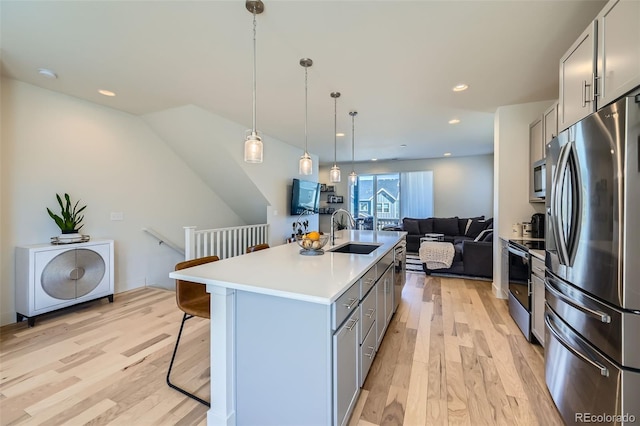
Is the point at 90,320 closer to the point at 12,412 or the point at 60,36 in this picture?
A: the point at 12,412

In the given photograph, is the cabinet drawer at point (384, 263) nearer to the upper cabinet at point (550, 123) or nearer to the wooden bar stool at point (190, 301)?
the wooden bar stool at point (190, 301)

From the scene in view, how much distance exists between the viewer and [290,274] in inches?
64.1

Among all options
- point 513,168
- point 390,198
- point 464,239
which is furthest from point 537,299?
point 390,198

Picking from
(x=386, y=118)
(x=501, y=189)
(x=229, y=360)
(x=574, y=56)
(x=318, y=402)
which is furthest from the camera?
(x=386, y=118)

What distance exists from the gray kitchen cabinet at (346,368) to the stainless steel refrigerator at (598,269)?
1.17 m

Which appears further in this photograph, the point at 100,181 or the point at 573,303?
the point at 100,181

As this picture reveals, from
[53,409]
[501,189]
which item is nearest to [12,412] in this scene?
[53,409]

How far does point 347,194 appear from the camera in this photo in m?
9.18

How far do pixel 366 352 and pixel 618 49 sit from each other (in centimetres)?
229

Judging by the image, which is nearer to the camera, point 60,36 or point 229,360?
point 229,360

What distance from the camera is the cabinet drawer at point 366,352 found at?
1747 millimetres

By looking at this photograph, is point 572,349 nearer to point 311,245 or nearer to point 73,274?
point 311,245

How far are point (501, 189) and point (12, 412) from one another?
5.03 meters

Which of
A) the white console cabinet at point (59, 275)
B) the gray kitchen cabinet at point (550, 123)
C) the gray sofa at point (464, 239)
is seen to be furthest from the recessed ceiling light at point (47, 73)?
the gray sofa at point (464, 239)
